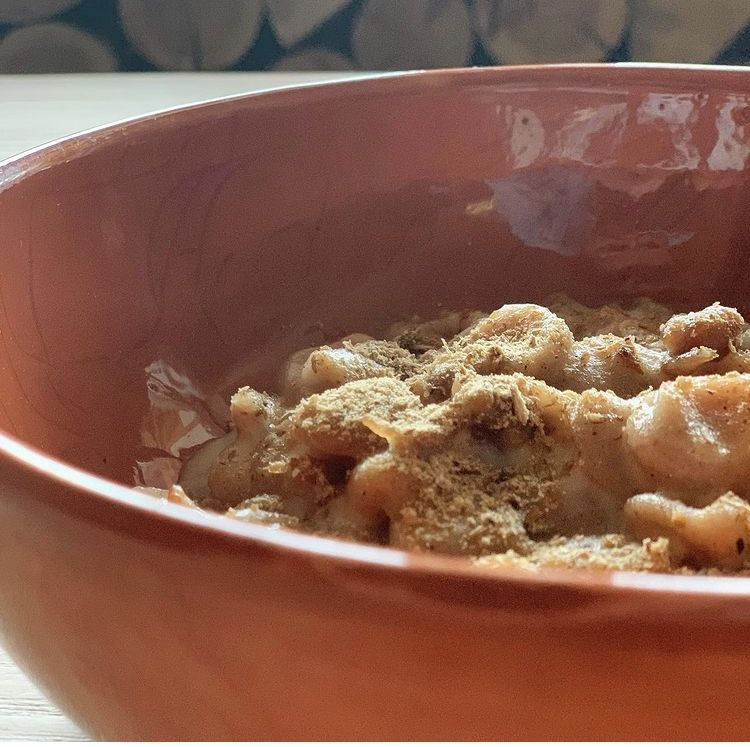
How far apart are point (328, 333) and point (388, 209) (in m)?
0.11

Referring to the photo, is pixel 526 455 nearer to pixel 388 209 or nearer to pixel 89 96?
pixel 388 209

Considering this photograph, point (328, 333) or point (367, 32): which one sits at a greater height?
point (367, 32)

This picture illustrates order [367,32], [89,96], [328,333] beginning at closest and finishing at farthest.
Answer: [328,333], [89,96], [367,32]

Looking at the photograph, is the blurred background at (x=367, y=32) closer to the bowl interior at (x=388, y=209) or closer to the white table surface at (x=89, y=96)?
the white table surface at (x=89, y=96)

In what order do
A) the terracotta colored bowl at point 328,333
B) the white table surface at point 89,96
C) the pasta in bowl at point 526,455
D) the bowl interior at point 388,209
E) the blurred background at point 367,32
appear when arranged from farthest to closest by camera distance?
the blurred background at point 367,32, the white table surface at point 89,96, the bowl interior at point 388,209, the pasta in bowl at point 526,455, the terracotta colored bowl at point 328,333

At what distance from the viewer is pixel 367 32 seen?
5.23ft

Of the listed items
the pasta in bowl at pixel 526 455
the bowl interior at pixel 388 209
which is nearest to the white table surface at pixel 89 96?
the bowl interior at pixel 388 209

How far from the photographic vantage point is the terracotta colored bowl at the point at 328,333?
0.83 ft

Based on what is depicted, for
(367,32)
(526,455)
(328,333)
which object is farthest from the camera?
(367,32)

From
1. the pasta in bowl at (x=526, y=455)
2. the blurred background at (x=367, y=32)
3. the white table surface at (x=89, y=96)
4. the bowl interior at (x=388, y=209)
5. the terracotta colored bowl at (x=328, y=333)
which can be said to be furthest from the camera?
the blurred background at (x=367, y=32)

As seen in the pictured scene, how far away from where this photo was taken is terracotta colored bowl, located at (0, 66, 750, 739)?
0.83ft

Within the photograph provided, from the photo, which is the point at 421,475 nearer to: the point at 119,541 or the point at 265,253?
the point at 119,541

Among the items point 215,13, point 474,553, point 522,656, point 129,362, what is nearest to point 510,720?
point 522,656

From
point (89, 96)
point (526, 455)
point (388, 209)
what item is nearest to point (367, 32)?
point (89, 96)
